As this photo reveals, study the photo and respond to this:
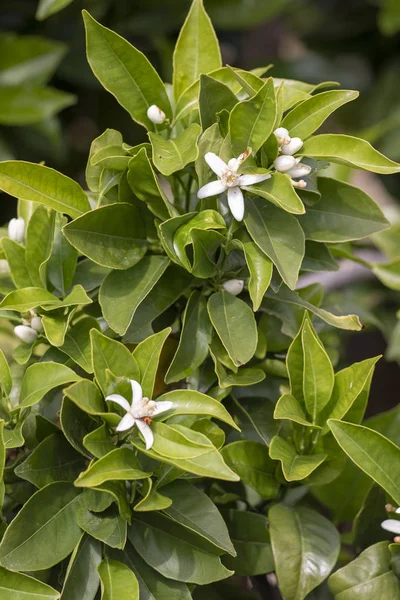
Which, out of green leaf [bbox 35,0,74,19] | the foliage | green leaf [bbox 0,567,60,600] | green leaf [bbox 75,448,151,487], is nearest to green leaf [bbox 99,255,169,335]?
the foliage

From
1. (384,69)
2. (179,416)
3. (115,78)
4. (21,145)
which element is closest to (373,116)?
(384,69)

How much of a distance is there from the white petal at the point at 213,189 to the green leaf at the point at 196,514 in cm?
25

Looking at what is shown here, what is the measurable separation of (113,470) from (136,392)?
0.22 feet

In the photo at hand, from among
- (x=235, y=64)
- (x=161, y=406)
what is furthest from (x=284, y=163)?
(x=235, y=64)

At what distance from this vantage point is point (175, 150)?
680mm

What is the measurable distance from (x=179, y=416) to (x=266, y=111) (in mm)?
268

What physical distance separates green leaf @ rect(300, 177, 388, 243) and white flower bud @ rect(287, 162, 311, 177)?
67 millimetres

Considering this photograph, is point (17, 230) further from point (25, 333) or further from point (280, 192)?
point (280, 192)

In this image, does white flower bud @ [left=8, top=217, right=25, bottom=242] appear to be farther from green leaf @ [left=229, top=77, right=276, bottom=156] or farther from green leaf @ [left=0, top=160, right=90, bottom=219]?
green leaf @ [left=229, top=77, right=276, bottom=156]

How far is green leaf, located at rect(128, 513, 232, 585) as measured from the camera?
65 cm

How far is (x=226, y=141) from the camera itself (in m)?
0.66

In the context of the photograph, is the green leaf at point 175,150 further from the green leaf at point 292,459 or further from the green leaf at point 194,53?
the green leaf at point 292,459

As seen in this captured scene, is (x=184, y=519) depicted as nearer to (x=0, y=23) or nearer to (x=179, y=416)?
(x=179, y=416)

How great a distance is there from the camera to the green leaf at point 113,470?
1.83 feet
